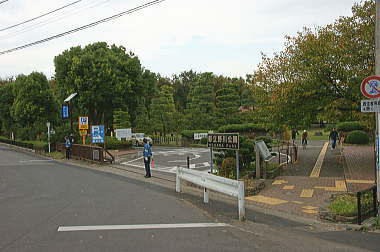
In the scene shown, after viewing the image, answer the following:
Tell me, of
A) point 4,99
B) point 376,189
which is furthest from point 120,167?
point 4,99

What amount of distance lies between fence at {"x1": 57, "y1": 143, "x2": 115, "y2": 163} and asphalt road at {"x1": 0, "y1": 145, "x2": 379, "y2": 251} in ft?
32.7

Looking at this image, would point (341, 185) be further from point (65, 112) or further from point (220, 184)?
point (65, 112)

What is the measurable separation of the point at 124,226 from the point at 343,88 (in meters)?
11.9

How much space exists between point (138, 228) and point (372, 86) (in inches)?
228

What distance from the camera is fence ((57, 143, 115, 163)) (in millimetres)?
22359

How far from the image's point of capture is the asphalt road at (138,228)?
631 centimetres

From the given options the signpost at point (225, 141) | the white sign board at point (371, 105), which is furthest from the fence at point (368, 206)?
the signpost at point (225, 141)

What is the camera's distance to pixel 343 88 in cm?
1555

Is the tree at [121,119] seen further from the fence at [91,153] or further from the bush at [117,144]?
the fence at [91,153]

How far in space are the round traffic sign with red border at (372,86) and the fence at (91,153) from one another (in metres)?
17.4

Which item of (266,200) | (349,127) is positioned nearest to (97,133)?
(266,200)

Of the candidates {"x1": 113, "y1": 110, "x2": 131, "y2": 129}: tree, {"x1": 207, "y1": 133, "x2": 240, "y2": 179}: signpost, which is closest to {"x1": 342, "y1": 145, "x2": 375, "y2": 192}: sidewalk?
{"x1": 207, "y1": 133, "x2": 240, "y2": 179}: signpost

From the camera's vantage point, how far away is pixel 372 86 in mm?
7602

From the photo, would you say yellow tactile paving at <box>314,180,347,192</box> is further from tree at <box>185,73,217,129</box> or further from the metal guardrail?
tree at <box>185,73,217,129</box>
